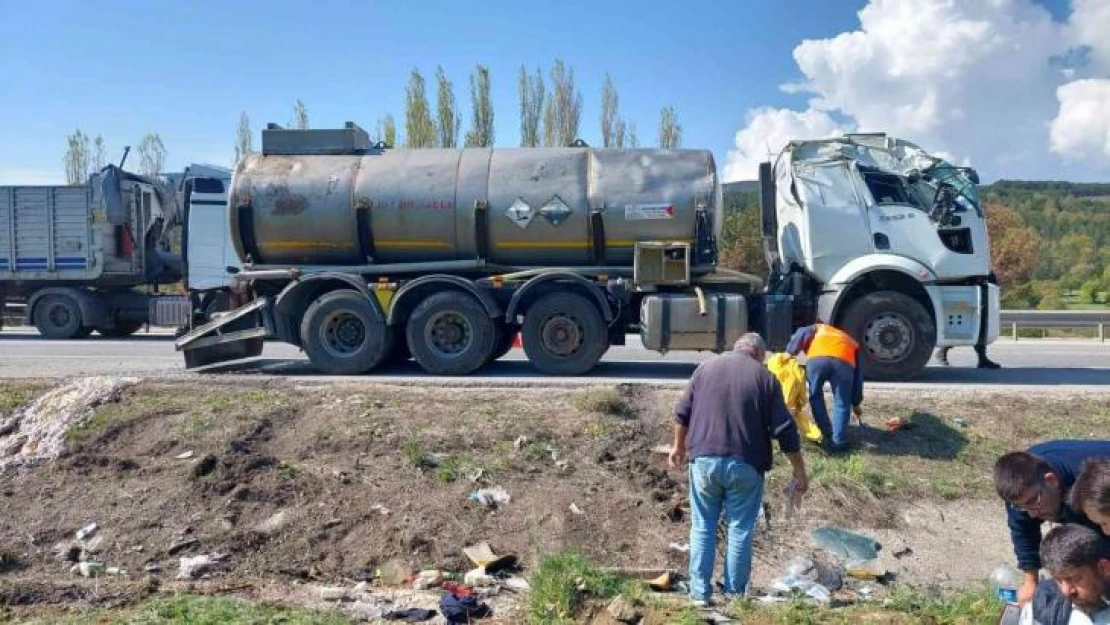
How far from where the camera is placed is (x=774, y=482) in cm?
756

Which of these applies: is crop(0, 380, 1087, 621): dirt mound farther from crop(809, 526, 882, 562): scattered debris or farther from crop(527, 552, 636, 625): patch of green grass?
crop(527, 552, 636, 625): patch of green grass

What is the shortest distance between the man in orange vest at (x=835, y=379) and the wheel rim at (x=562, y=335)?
11.2 feet

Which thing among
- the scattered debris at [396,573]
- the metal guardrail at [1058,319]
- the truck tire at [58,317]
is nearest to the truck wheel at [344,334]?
the scattered debris at [396,573]

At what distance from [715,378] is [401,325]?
6921 millimetres

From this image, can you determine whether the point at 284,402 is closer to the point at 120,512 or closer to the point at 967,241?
the point at 120,512

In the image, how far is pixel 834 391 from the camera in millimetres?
8055

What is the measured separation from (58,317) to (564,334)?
41.5 ft

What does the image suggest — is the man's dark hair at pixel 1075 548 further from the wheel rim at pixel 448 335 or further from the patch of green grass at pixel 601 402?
the wheel rim at pixel 448 335

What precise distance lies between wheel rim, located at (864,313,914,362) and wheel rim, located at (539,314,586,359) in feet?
11.4

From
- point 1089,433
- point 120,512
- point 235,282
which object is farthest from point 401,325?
point 1089,433

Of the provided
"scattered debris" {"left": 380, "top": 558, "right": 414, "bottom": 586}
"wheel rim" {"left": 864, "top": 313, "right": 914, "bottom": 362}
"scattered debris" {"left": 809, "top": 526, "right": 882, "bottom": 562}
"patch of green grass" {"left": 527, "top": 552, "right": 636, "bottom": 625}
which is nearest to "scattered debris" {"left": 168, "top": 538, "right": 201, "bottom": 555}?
"scattered debris" {"left": 380, "top": 558, "right": 414, "bottom": 586}

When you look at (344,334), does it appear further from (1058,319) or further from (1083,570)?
(1058,319)

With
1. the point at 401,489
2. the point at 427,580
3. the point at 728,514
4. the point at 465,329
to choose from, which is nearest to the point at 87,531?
the point at 401,489

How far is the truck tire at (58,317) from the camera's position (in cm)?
1833
